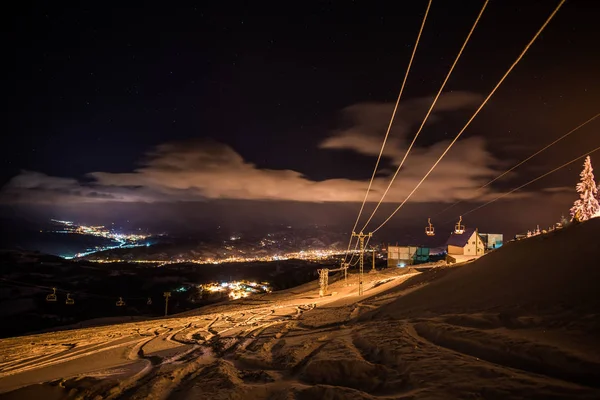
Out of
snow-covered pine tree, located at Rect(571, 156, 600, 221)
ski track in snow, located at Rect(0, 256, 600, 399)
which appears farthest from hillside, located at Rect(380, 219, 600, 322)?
snow-covered pine tree, located at Rect(571, 156, 600, 221)

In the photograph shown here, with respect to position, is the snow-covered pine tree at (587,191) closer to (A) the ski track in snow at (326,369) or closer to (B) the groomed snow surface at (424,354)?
(B) the groomed snow surface at (424,354)

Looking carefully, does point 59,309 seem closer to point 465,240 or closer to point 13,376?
point 13,376

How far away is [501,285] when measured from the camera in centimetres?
1388

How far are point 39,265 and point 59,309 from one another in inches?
2215

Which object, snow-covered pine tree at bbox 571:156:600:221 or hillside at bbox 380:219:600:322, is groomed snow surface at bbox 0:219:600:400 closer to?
hillside at bbox 380:219:600:322

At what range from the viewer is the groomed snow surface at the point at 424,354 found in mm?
6617

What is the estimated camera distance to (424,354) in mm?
8523

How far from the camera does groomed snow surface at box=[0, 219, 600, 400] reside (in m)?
6.62

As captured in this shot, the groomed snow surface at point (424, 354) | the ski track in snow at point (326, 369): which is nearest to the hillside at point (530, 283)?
the groomed snow surface at point (424, 354)

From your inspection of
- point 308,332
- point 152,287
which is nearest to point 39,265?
point 152,287

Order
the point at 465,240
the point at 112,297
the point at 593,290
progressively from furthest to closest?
the point at 112,297 < the point at 465,240 < the point at 593,290

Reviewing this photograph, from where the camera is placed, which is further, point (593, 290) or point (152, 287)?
point (152, 287)

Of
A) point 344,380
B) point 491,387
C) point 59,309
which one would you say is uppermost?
point 491,387

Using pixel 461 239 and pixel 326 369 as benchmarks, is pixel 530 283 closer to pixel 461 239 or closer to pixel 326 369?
pixel 326 369
